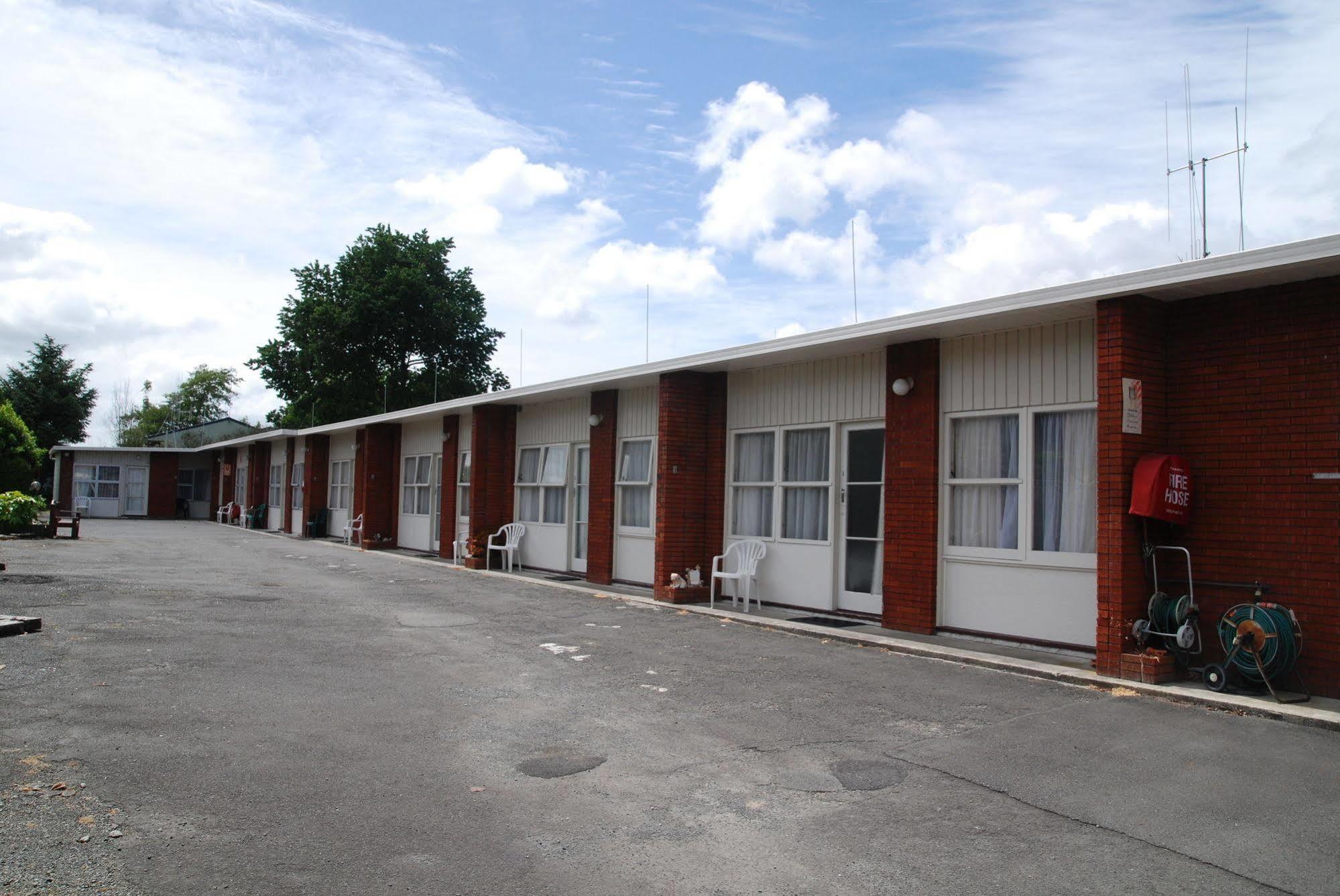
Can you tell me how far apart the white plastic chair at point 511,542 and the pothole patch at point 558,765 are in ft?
39.5

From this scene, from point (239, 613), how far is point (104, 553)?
10.2 m

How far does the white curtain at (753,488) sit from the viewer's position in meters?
12.4

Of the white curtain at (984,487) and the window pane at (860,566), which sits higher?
the white curtain at (984,487)

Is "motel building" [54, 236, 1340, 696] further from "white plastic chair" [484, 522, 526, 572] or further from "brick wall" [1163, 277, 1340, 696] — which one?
"white plastic chair" [484, 522, 526, 572]

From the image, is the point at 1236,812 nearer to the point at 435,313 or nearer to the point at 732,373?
the point at 732,373

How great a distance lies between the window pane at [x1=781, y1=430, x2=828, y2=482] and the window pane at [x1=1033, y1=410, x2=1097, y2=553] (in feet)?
9.70

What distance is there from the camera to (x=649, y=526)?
14414 millimetres

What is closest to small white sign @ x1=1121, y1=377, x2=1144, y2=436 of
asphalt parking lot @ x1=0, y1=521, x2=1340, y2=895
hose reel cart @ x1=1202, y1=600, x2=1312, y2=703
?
hose reel cart @ x1=1202, y1=600, x2=1312, y2=703

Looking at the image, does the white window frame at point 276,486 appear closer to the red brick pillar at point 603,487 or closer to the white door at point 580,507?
the white door at point 580,507

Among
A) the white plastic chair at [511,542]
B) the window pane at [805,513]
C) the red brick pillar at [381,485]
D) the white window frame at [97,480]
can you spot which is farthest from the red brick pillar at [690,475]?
the white window frame at [97,480]

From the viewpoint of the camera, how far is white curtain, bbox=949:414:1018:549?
30.6ft

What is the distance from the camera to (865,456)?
1105cm

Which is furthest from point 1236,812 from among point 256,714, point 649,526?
point 649,526

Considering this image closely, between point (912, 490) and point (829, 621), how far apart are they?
188cm
